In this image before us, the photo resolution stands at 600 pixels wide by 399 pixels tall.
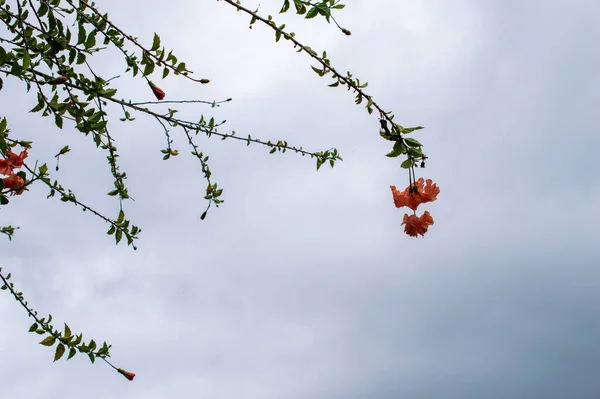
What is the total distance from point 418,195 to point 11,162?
2455 mm

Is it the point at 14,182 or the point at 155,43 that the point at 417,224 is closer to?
the point at 155,43

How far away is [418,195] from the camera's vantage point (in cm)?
273

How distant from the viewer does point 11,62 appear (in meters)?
3.06

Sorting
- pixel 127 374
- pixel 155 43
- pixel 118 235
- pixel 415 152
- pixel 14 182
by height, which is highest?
pixel 155 43

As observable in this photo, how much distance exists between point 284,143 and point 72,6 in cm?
218

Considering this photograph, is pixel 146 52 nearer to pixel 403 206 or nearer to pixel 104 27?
pixel 104 27

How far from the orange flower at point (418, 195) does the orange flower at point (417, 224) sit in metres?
0.17

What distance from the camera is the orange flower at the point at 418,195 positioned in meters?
2.76

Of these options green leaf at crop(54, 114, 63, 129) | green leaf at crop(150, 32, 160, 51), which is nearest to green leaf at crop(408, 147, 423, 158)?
green leaf at crop(150, 32, 160, 51)

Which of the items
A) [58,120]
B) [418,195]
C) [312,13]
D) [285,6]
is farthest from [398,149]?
[58,120]

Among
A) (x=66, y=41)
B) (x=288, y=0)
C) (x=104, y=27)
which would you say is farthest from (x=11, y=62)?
(x=288, y=0)

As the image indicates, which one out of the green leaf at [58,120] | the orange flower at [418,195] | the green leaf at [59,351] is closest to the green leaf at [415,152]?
the orange flower at [418,195]

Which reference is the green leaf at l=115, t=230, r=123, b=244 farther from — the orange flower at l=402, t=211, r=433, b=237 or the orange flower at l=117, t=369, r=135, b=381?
the orange flower at l=402, t=211, r=433, b=237

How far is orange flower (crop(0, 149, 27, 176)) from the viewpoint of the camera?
349 cm
